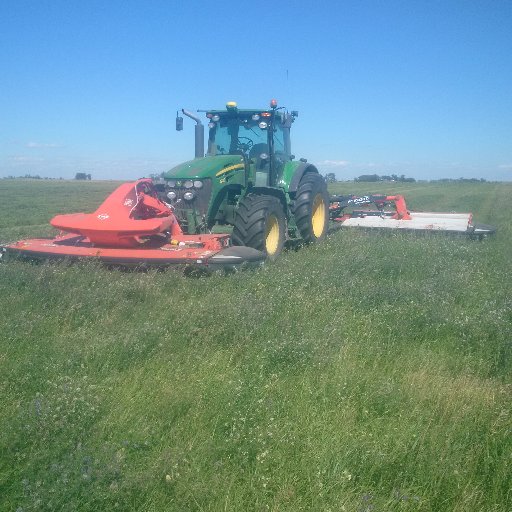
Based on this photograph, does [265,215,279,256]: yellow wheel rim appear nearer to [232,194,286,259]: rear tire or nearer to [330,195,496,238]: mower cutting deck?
[232,194,286,259]: rear tire

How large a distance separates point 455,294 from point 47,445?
188 inches

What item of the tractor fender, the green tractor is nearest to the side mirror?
the green tractor

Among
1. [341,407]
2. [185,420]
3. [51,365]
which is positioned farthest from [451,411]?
[51,365]

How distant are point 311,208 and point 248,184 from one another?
1.32 meters

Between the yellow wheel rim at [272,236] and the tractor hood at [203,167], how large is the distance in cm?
117

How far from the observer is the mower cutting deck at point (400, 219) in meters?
11.3

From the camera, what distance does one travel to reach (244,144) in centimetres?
987

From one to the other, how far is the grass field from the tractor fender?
3.75 meters

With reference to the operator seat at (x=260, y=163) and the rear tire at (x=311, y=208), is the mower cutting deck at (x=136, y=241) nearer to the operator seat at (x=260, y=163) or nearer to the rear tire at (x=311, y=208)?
the operator seat at (x=260, y=163)

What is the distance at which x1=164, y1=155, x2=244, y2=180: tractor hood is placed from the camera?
8.52 meters

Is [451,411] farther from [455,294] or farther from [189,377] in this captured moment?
[455,294]

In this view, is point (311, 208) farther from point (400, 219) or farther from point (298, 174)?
point (400, 219)

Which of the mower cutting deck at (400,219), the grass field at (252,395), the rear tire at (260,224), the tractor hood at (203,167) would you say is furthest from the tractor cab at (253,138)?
the grass field at (252,395)

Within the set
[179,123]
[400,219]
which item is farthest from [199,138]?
[400,219]
